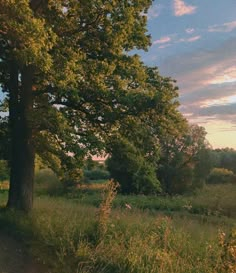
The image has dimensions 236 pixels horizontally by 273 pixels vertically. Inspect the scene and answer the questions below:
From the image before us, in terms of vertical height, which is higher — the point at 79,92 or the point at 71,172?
the point at 79,92

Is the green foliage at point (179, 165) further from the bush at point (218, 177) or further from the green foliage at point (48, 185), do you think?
the green foliage at point (48, 185)

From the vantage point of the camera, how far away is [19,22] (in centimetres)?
1159

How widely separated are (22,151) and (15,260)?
5985 mm

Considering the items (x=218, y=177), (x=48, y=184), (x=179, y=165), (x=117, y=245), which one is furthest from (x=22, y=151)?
(x=218, y=177)

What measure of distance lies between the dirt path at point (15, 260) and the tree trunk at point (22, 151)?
3.56 meters

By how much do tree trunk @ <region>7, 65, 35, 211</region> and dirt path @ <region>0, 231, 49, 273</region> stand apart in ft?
11.7

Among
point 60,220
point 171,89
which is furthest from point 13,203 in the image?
point 171,89

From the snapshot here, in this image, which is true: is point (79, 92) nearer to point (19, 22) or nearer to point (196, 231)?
point (19, 22)

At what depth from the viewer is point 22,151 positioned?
1496 cm

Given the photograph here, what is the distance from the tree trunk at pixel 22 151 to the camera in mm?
14828

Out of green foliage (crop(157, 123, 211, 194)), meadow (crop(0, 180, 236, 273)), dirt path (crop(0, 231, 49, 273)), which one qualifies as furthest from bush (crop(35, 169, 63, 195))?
dirt path (crop(0, 231, 49, 273))

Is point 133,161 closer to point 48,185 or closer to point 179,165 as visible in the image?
point 48,185

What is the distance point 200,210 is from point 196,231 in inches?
583

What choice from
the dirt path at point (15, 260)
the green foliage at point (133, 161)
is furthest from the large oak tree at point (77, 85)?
the dirt path at point (15, 260)
